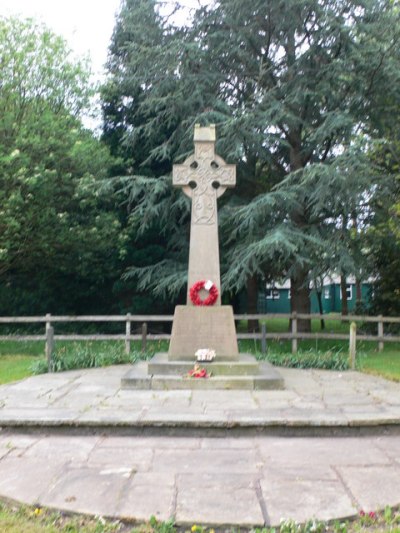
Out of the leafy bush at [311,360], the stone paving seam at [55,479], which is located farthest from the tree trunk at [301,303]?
the stone paving seam at [55,479]

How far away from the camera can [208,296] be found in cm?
988

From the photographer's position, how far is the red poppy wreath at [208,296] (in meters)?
9.84

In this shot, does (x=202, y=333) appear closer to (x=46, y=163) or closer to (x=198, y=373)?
(x=198, y=373)

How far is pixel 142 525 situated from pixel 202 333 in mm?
6047

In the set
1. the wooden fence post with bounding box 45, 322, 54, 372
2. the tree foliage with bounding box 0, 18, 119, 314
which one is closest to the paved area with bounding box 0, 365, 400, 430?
the wooden fence post with bounding box 45, 322, 54, 372

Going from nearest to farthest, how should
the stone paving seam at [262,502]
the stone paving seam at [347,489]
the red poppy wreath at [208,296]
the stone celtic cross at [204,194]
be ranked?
the stone paving seam at [262,502]
the stone paving seam at [347,489]
the red poppy wreath at [208,296]
the stone celtic cross at [204,194]

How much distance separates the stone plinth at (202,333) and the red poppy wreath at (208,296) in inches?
5.3

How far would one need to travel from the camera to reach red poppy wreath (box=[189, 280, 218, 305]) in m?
9.84

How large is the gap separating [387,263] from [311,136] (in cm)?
587

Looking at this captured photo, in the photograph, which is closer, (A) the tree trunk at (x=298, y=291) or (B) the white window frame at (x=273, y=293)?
(A) the tree trunk at (x=298, y=291)

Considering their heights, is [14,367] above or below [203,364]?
below

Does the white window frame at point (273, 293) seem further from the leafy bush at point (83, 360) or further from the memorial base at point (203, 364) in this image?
the memorial base at point (203, 364)

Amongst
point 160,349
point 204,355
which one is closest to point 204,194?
point 204,355

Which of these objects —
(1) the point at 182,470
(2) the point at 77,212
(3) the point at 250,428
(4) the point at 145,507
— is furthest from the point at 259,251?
(4) the point at 145,507
